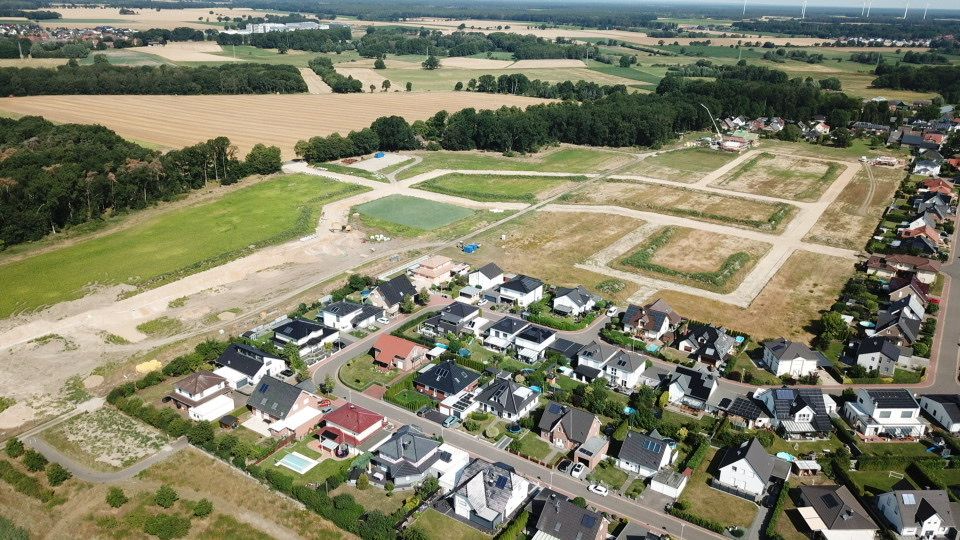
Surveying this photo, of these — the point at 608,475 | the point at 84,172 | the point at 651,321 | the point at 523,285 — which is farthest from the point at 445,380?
the point at 84,172

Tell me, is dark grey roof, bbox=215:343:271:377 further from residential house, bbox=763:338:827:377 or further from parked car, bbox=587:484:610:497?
residential house, bbox=763:338:827:377

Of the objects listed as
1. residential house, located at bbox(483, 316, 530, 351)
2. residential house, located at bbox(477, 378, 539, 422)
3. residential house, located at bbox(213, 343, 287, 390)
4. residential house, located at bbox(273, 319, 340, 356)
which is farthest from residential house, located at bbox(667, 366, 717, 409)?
residential house, located at bbox(213, 343, 287, 390)

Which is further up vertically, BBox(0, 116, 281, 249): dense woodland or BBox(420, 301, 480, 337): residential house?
BBox(0, 116, 281, 249): dense woodland

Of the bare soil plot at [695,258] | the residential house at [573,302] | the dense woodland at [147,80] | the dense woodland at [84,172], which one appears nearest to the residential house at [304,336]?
the residential house at [573,302]

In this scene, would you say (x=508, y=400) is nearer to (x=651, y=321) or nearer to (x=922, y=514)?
(x=651, y=321)

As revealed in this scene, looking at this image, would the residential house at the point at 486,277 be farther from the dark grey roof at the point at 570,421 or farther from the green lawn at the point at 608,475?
the green lawn at the point at 608,475

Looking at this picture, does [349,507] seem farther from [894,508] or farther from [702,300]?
[702,300]
